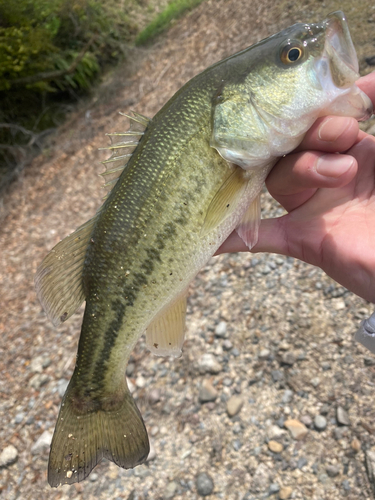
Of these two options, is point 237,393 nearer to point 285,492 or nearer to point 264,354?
point 264,354

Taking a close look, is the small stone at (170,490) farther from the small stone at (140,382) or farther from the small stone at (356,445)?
the small stone at (356,445)

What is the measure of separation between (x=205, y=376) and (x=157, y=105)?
550cm

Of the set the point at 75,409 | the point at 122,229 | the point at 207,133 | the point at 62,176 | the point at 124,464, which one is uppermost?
the point at 207,133

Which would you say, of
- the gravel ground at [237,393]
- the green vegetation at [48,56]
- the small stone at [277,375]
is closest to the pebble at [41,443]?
the gravel ground at [237,393]

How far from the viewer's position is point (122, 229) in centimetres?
167

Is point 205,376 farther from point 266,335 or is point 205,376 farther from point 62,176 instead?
point 62,176

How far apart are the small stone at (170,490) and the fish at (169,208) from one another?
1.19 metres

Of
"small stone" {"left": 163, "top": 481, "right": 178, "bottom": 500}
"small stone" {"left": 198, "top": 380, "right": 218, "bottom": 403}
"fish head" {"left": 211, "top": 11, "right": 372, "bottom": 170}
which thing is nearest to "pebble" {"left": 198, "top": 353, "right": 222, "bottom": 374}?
"small stone" {"left": 198, "top": 380, "right": 218, "bottom": 403}

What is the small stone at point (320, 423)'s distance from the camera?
2.49m

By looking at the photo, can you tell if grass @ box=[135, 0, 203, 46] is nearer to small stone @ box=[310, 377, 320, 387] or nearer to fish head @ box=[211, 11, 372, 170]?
fish head @ box=[211, 11, 372, 170]

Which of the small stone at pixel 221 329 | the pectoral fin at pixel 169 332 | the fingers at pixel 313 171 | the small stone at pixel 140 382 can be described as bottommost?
the small stone at pixel 140 382

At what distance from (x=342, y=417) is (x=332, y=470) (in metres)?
0.35

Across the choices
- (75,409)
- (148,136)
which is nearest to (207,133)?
(148,136)

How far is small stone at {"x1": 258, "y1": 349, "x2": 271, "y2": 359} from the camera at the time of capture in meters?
2.97
